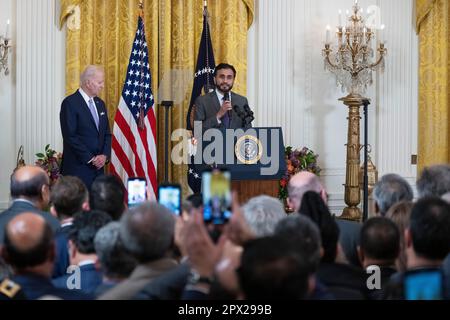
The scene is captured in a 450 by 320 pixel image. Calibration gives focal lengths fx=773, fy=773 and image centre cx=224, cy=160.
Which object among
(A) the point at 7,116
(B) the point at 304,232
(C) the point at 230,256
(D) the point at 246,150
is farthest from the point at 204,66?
(C) the point at 230,256

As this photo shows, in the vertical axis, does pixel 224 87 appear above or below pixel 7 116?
above

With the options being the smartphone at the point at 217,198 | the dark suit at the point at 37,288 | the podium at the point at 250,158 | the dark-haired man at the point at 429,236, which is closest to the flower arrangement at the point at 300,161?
the podium at the point at 250,158

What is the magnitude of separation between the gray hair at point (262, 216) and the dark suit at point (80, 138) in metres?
4.12

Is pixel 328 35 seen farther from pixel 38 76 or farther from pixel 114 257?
pixel 114 257

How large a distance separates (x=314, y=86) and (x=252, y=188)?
10.1ft

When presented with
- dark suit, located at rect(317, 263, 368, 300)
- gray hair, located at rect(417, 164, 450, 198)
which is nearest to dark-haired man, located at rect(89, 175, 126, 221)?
dark suit, located at rect(317, 263, 368, 300)

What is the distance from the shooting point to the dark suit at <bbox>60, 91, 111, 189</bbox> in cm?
713

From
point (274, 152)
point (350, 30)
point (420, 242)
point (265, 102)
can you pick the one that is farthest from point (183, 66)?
point (420, 242)

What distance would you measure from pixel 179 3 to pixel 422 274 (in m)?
6.61

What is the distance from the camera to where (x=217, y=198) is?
252 centimetres

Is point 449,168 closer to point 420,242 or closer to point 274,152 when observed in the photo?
point 420,242

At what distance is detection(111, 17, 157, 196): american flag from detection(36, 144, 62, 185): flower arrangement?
0.64 meters

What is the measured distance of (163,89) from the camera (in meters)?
8.73

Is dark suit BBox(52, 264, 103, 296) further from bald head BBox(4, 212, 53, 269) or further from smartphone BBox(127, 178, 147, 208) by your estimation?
smartphone BBox(127, 178, 147, 208)
